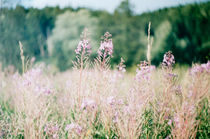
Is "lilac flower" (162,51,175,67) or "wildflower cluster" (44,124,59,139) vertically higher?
"lilac flower" (162,51,175,67)

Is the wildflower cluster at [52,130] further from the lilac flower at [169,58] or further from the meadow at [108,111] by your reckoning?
the lilac flower at [169,58]

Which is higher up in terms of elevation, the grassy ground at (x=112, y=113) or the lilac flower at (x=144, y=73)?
the lilac flower at (x=144, y=73)

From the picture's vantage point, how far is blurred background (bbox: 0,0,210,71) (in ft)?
40.7

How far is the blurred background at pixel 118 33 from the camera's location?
12398 millimetres

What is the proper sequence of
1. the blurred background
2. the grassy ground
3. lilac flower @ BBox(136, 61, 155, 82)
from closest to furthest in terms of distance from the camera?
the grassy ground, lilac flower @ BBox(136, 61, 155, 82), the blurred background

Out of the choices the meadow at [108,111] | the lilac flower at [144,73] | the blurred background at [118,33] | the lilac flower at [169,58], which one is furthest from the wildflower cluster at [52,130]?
the blurred background at [118,33]

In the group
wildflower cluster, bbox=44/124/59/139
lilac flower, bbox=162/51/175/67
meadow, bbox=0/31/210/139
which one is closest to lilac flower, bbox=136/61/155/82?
meadow, bbox=0/31/210/139

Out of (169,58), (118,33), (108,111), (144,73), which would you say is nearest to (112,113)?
(108,111)

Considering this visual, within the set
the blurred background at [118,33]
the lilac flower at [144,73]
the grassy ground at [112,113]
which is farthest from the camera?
the blurred background at [118,33]

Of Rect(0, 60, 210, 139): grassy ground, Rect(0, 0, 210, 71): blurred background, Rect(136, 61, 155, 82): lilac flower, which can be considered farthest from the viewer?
Rect(0, 0, 210, 71): blurred background

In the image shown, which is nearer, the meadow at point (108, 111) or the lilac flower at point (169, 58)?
the meadow at point (108, 111)

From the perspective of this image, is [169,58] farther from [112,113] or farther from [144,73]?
[112,113]

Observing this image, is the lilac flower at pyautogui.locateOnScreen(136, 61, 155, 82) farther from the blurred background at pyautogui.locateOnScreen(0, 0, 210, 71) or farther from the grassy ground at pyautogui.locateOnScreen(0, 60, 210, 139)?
the blurred background at pyautogui.locateOnScreen(0, 0, 210, 71)

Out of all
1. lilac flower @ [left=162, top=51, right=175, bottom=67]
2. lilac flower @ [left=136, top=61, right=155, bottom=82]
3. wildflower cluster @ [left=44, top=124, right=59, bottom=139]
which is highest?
lilac flower @ [left=162, top=51, right=175, bottom=67]
